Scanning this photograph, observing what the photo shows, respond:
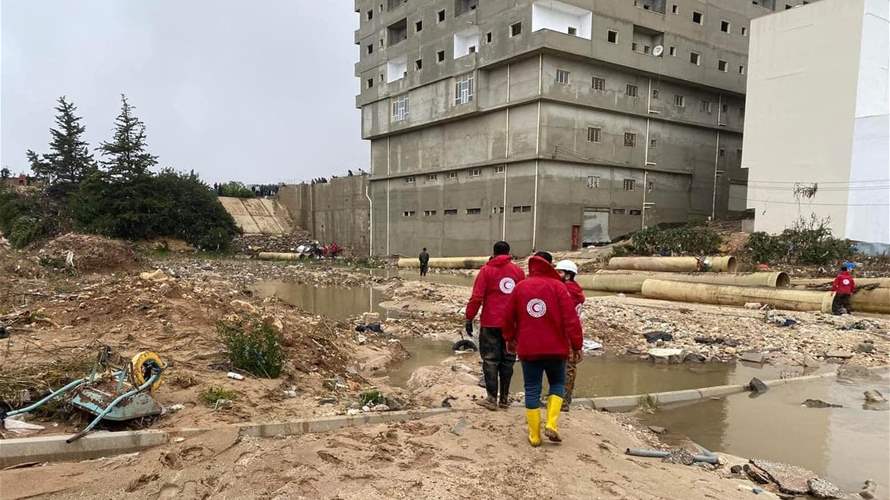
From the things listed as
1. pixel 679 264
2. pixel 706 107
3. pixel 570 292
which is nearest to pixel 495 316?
pixel 570 292

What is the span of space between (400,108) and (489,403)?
118 ft

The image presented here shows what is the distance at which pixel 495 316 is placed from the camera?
197 inches

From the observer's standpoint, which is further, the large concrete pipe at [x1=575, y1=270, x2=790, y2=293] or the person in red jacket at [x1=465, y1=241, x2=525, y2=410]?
the large concrete pipe at [x1=575, y1=270, x2=790, y2=293]

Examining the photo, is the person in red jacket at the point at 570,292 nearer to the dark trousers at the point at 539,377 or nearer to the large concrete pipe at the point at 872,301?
the dark trousers at the point at 539,377

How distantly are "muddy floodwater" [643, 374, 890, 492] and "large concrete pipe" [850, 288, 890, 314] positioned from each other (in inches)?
287

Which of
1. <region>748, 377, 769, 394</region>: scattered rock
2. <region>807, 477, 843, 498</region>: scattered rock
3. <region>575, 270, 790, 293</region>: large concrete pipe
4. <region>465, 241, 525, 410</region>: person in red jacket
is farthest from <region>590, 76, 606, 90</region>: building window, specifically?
<region>807, 477, 843, 498</region>: scattered rock

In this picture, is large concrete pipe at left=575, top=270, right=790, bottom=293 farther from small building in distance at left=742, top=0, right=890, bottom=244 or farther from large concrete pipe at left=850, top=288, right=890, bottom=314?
small building in distance at left=742, top=0, right=890, bottom=244

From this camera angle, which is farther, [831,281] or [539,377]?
[831,281]

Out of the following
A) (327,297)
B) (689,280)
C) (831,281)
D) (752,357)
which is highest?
(831,281)

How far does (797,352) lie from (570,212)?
71.7 feet

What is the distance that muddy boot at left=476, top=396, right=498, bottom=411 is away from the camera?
4.98m

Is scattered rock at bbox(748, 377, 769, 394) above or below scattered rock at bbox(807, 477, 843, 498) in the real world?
below

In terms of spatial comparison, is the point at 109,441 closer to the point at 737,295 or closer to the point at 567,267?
the point at 567,267

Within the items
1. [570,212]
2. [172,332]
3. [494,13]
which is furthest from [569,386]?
[494,13]
